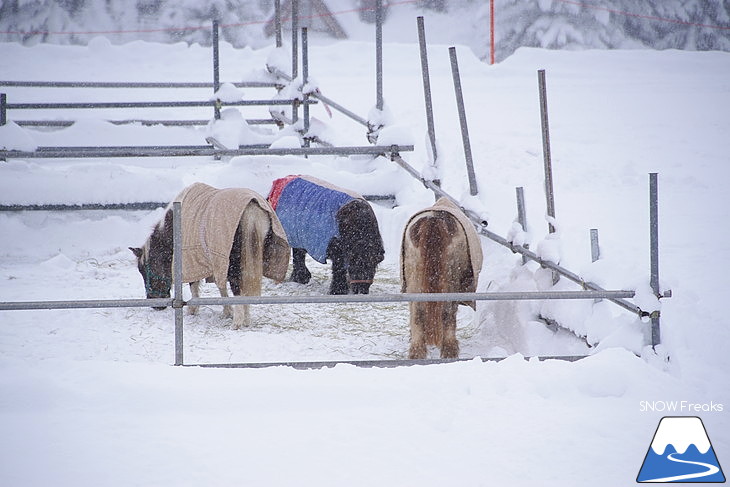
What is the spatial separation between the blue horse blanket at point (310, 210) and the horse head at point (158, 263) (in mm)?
972

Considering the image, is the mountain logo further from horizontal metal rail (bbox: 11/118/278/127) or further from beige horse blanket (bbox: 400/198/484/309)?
horizontal metal rail (bbox: 11/118/278/127)

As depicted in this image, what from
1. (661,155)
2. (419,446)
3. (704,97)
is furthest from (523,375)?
(704,97)

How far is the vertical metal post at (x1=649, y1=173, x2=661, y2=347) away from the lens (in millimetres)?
3668

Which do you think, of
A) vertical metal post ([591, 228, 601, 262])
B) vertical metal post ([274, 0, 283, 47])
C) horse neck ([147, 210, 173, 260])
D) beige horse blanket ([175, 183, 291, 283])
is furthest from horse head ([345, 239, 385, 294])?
vertical metal post ([274, 0, 283, 47])

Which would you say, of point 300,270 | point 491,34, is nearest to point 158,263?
point 300,270

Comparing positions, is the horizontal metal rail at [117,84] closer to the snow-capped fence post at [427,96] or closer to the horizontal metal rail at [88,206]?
the horizontal metal rail at [88,206]

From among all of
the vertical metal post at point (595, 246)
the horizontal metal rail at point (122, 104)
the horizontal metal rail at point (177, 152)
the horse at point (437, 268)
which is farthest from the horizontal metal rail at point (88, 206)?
the vertical metal post at point (595, 246)

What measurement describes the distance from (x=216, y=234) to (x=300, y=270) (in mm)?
1594

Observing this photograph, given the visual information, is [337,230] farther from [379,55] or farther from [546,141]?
[379,55]

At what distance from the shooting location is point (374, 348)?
505 centimetres

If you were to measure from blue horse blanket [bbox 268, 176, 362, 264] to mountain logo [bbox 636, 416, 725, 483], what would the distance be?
3.31m

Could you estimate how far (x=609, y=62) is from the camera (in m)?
16.7

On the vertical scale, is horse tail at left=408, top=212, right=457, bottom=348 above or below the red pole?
below

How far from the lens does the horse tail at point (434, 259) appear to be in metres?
4.57
